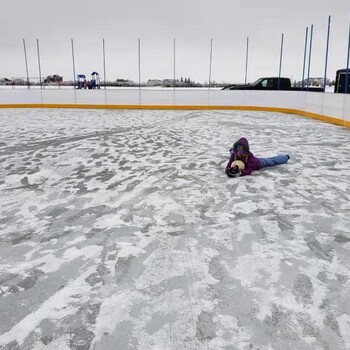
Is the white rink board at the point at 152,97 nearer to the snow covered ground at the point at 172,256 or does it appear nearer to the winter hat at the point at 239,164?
the snow covered ground at the point at 172,256

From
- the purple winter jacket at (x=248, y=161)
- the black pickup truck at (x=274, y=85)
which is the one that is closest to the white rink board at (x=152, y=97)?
the black pickup truck at (x=274, y=85)

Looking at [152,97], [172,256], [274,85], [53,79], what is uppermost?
[53,79]

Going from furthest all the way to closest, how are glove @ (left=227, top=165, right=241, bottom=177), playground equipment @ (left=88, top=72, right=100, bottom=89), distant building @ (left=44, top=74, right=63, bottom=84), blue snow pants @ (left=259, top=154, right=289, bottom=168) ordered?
1. playground equipment @ (left=88, top=72, right=100, bottom=89)
2. distant building @ (left=44, top=74, right=63, bottom=84)
3. blue snow pants @ (left=259, top=154, right=289, bottom=168)
4. glove @ (left=227, top=165, right=241, bottom=177)

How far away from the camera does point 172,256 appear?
2.68 meters

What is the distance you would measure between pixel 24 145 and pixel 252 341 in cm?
630

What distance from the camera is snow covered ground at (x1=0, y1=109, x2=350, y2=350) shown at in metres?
1.90

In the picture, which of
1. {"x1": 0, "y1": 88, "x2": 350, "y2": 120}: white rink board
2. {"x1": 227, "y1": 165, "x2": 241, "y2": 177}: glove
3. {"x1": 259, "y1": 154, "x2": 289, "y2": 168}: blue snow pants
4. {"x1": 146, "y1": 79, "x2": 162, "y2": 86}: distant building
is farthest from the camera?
{"x1": 146, "y1": 79, "x2": 162, "y2": 86}: distant building

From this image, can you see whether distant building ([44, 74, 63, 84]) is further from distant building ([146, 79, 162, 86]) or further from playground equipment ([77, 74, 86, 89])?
distant building ([146, 79, 162, 86])

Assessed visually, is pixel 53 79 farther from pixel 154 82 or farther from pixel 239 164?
pixel 239 164

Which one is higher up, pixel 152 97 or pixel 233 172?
pixel 152 97

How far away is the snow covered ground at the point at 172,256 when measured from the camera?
190 cm

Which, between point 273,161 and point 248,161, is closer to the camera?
point 248,161

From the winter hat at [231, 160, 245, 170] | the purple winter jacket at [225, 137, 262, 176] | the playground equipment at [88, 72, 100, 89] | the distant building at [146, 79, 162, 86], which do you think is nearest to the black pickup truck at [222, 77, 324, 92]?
the distant building at [146, 79, 162, 86]

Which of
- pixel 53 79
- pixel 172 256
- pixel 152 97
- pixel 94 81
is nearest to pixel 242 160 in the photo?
pixel 172 256
